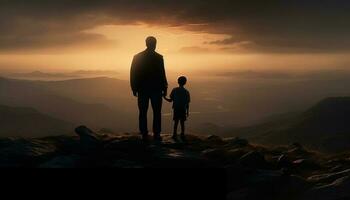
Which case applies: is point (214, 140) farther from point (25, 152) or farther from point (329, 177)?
point (25, 152)

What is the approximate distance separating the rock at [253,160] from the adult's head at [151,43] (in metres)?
5.87

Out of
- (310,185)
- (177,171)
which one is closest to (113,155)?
(310,185)

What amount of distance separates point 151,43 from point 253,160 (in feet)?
21.0

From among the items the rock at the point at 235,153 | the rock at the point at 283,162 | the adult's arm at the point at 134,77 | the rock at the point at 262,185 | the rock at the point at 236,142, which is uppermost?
the adult's arm at the point at 134,77

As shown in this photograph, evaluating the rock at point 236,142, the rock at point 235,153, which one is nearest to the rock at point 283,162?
the rock at point 235,153

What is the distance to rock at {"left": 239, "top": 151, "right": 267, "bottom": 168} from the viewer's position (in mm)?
18625

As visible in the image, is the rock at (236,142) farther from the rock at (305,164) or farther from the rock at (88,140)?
the rock at (88,140)

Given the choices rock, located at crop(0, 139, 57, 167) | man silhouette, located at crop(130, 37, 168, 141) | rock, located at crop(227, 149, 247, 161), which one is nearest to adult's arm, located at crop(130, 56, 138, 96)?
man silhouette, located at crop(130, 37, 168, 141)

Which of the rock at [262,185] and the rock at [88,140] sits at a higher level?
the rock at [88,140]

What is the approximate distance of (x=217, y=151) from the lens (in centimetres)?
1984

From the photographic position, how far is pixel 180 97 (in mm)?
21875

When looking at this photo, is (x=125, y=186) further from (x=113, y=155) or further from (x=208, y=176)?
(x=113, y=155)

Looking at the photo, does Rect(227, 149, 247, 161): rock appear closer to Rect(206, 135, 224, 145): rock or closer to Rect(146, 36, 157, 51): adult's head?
Rect(206, 135, 224, 145): rock

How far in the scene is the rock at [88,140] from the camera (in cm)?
1993
